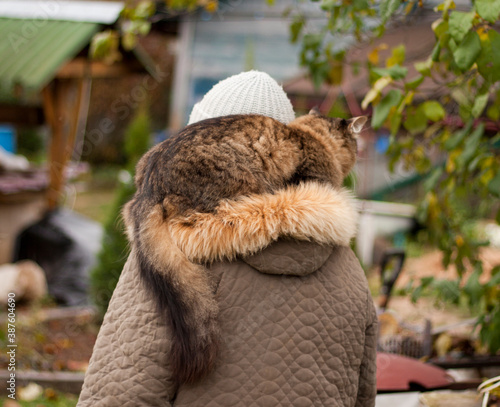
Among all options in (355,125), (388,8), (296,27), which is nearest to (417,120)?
(388,8)

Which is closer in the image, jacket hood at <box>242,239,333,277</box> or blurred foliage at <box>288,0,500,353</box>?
jacket hood at <box>242,239,333,277</box>

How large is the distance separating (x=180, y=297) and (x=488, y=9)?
131 centimetres

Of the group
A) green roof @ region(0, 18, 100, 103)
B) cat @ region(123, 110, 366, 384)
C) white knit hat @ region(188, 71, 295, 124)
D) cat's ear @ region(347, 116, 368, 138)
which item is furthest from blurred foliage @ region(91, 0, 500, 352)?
green roof @ region(0, 18, 100, 103)

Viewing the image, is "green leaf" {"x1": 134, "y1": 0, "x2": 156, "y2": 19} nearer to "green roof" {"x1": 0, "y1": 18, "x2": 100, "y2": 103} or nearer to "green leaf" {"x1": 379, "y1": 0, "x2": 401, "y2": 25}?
"green leaf" {"x1": 379, "y1": 0, "x2": 401, "y2": 25}

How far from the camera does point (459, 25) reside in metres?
1.77

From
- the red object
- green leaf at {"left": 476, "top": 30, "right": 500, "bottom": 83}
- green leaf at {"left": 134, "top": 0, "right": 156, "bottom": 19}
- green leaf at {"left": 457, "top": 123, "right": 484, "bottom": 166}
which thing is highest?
green leaf at {"left": 134, "top": 0, "right": 156, "bottom": 19}

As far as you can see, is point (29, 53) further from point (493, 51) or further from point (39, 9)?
point (493, 51)

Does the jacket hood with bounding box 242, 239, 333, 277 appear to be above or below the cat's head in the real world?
below

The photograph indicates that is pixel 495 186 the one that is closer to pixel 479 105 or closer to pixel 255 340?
pixel 479 105

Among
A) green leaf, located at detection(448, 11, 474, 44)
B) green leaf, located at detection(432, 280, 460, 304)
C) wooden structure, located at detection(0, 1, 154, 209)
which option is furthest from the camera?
wooden structure, located at detection(0, 1, 154, 209)

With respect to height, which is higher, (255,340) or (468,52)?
(468,52)

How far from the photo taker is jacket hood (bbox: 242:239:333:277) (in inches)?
51.1

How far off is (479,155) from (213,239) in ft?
6.01

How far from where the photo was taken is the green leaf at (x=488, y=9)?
164 centimetres
